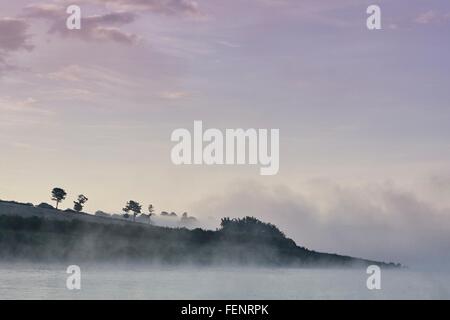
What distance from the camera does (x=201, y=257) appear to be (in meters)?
196

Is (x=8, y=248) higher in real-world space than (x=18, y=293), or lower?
higher

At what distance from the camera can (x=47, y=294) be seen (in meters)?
84.8

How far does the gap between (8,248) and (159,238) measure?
4444cm

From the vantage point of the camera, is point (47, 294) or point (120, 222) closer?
point (47, 294)
